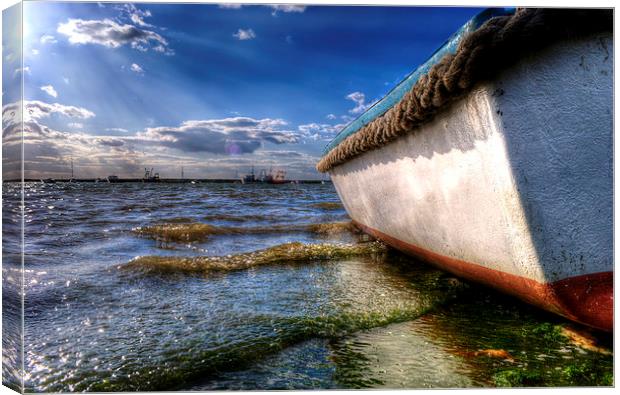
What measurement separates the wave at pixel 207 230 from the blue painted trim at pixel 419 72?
81.4 inches

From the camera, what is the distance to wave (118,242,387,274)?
302cm

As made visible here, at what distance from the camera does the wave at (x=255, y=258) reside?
3.02 meters

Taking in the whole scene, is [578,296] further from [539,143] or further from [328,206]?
[328,206]

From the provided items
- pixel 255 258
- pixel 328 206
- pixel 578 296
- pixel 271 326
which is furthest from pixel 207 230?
pixel 578 296

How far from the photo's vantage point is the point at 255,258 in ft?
11.0

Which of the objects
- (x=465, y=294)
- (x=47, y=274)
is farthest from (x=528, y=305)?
(x=47, y=274)

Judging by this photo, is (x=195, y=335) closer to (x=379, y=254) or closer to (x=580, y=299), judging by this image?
(x=580, y=299)

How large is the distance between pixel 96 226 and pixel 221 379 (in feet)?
14.1

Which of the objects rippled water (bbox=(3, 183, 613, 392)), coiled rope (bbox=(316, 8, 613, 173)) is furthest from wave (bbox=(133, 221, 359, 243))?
coiled rope (bbox=(316, 8, 613, 173))

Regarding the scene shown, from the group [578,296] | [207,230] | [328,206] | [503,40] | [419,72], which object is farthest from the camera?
[328,206]

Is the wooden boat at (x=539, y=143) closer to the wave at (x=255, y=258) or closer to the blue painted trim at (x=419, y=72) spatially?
the blue painted trim at (x=419, y=72)

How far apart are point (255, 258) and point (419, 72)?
1.93 meters

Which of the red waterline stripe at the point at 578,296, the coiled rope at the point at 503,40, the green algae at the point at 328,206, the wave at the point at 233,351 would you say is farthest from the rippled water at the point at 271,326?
the green algae at the point at 328,206

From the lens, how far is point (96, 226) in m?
5.10
